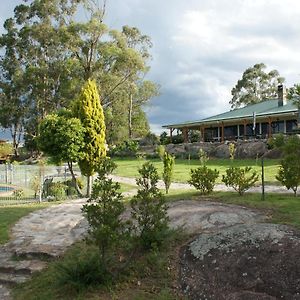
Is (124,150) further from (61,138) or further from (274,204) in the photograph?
(274,204)

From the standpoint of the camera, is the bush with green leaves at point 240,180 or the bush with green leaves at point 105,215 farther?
the bush with green leaves at point 240,180

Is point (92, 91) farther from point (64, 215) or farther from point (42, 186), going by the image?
point (64, 215)

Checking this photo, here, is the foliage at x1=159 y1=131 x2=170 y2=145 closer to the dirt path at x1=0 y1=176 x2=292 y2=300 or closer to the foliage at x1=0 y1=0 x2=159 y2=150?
the foliage at x1=0 y1=0 x2=159 y2=150

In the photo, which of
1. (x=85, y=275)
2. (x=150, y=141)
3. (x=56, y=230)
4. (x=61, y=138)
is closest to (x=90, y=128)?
(x=61, y=138)

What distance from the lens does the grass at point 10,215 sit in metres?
8.18

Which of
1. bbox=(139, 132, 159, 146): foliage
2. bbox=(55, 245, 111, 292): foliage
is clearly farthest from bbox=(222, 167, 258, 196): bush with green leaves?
bbox=(139, 132, 159, 146): foliage

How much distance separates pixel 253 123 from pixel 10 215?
81.2ft

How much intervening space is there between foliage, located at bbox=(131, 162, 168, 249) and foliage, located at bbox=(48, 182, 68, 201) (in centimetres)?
855

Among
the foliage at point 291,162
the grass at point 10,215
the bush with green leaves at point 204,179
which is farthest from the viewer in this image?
the bush with green leaves at point 204,179

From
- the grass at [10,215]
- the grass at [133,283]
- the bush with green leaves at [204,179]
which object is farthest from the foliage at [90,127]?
the grass at [133,283]

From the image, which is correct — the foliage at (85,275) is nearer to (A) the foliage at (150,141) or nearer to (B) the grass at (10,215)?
(B) the grass at (10,215)

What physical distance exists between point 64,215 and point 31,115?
34.5 metres

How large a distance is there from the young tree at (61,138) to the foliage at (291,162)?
6360 millimetres

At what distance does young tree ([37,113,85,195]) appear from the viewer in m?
12.9
